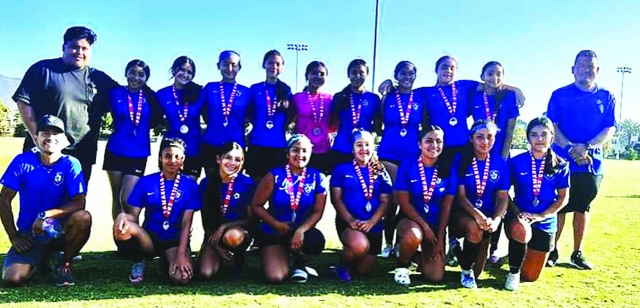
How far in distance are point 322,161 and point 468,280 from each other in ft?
6.80

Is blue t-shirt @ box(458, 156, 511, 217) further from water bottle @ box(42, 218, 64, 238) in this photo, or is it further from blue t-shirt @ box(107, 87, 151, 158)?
water bottle @ box(42, 218, 64, 238)

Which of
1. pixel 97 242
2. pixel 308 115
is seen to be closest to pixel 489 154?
pixel 308 115

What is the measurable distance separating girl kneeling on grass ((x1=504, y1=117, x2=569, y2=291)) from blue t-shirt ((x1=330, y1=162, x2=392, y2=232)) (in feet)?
4.05

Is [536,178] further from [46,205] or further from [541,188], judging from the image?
[46,205]

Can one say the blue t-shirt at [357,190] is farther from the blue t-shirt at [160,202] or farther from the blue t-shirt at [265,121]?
the blue t-shirt at [160,202]

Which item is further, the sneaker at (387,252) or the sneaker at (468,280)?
the sneaker at (387,252)

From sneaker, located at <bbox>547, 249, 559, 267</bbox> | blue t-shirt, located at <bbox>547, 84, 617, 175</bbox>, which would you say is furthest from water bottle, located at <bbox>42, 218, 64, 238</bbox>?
blue t-shirt, located at <bbox>547, 84, 617, 175</bbox>

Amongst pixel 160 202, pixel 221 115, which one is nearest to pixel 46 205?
pixel 160 202

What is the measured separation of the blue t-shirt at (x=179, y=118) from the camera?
5.75 meters

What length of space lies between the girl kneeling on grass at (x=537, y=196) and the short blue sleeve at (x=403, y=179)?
1016 millimetres

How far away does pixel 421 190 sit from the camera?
5.04 m

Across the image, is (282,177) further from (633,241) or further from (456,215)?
(633,241)

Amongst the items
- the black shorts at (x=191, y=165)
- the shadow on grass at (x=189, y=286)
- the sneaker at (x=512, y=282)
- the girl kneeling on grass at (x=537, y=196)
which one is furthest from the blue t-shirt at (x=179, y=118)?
the sneaker at (x=512, y=282)

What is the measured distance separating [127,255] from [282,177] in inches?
60.9
